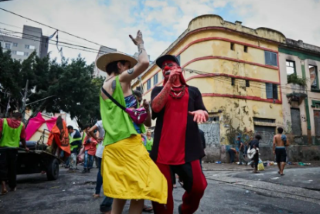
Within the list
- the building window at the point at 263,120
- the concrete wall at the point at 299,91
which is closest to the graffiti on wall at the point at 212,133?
the building window at the point at 263,120

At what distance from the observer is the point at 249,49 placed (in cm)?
2003

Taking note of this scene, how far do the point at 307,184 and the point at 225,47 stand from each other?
14.0 m

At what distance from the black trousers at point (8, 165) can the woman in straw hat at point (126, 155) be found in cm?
442

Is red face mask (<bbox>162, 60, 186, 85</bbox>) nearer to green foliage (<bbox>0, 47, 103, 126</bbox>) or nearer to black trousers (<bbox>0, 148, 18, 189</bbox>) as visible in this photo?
black trousers (<bbox>0, 148, 18, 189</bbox>)

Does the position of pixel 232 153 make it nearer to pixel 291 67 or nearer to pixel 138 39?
pixel 291 67

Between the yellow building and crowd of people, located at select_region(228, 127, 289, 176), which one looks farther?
the yellow building

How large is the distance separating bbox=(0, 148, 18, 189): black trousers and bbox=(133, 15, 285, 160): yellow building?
12.9 meters

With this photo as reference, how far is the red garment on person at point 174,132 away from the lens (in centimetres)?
248

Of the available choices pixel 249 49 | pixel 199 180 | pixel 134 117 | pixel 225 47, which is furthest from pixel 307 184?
pixel 249 49

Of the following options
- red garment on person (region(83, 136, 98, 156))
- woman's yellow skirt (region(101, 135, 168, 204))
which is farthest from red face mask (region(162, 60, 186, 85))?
red garment on person (region(83, 136, 98, 156))

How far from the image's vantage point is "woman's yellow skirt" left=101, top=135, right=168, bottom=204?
2.00 metres

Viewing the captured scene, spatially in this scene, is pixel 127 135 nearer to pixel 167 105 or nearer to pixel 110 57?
pixel 167 105

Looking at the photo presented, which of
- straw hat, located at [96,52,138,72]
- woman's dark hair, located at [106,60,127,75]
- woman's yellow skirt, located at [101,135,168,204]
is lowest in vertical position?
woman's yellow skirt, located at [101,135,168,204]

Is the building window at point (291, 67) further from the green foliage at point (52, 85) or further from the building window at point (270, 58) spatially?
the green foliage at point (52, 85)
